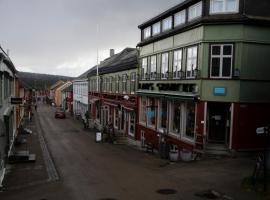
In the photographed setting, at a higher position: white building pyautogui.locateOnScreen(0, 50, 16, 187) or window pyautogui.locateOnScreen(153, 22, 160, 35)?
window pyautogui.locateOnScreen(153, 22, 160, 35)

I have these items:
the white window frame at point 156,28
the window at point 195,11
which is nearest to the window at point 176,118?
the window at point 195,11

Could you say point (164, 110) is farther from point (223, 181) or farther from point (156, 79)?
point (223, 181)

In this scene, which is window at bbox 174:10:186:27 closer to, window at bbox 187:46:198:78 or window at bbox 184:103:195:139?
window at bbox 187:46:198:78

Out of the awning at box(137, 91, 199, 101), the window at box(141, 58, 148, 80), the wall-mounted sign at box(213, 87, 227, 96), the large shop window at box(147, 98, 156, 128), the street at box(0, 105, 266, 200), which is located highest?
the window at box(141, 58, 148, 80)

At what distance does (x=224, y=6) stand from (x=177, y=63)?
19.0 ft

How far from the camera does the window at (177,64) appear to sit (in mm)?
25925

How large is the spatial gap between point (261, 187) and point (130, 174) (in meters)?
7.38

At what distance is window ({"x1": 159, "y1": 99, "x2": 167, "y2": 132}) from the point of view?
28922 millimetres

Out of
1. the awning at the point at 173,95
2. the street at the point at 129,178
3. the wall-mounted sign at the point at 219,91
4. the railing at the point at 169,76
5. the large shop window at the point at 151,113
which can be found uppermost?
the railing at the point at 169,76

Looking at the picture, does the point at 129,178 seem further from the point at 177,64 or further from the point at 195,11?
the point at 195,11

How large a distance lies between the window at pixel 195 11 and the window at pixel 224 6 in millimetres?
1049

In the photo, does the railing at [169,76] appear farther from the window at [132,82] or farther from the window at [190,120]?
the window at [190,120]

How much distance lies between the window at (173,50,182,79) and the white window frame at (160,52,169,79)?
4.08 feet

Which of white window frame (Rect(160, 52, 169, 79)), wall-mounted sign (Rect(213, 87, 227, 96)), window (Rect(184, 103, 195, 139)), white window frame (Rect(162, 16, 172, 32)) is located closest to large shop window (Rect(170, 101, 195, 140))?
window (Rect(184, 103, 195, 139))
